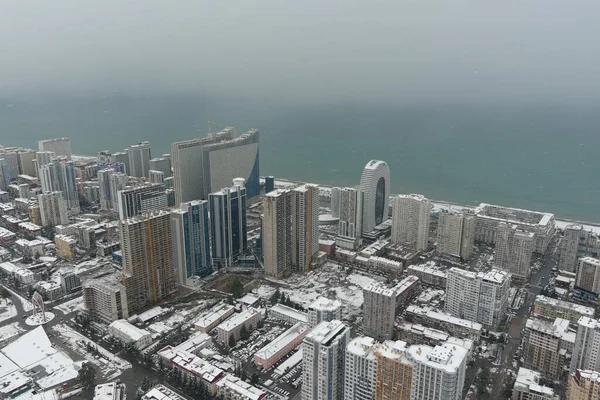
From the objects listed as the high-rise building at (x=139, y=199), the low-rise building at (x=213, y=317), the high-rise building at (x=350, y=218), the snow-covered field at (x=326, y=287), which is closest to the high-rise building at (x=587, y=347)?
the snow-covered field at (x=326, y=287)

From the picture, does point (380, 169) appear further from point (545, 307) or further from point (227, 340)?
point (227, 340)

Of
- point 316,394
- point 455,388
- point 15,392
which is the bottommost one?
point 15,392

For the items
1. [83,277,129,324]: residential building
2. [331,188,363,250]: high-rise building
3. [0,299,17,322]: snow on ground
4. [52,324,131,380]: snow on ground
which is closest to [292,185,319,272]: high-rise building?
[331,188,363,250]: high-rise building

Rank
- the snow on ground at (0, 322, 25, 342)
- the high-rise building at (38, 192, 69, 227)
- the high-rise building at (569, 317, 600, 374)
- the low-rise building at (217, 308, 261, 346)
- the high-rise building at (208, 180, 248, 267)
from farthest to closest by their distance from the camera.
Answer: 1. the high-rise building at (38, 192, 69, 227)
2. the high-rise building at (208, 180, 248, 267)
3. the snow on ground at (0, 322, 25, 342)
4. the low-rise building at (217, 308, 261, 346)
5. the high-rise building at (569, 317, 600, 374)

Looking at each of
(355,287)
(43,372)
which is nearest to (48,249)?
(43,372)

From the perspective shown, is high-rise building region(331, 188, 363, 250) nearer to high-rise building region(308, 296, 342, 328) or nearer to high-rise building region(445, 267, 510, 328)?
high-rise building region(445, 267, 510, 328)

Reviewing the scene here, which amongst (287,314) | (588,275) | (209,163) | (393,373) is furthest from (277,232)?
(588,275)

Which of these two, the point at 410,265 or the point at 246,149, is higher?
the point at 246,149
